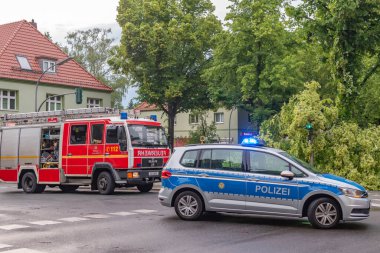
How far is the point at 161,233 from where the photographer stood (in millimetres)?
10375

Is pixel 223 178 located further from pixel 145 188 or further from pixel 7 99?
pixel 7 99

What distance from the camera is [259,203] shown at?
11273mm

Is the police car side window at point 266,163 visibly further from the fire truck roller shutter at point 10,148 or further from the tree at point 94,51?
the tree at point 94,51

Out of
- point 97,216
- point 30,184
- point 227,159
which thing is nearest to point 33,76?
point 30,184

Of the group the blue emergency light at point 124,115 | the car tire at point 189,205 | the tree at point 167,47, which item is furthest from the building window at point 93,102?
the car tire at point 189,205

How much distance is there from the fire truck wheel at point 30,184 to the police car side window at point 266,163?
1215 centimetres

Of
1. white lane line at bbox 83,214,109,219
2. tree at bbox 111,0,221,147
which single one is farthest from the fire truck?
tree at bbox 111,0,221,147

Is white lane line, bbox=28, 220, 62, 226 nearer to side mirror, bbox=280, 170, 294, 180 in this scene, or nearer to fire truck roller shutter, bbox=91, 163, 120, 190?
side mirror, bbox=280, 170, 294, 180

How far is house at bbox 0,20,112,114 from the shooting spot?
42188 millimetres

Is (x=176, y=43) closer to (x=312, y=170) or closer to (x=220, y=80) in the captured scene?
(x=220, y=80)

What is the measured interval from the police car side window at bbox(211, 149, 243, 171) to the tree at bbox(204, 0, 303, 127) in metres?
24.3

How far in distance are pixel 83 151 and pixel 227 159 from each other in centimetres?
915

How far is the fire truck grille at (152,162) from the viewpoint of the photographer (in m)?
19.3

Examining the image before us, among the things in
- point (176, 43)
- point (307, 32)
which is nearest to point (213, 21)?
point (176, 43)
